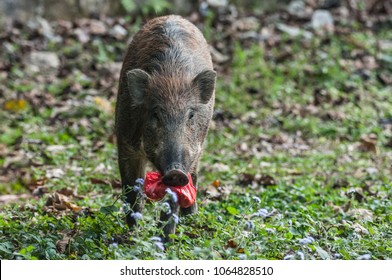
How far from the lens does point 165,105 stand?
620 centimetres

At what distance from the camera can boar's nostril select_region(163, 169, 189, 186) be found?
18.0 ft

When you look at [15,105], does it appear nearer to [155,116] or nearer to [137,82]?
[137,82]

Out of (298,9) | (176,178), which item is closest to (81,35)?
(298,9)

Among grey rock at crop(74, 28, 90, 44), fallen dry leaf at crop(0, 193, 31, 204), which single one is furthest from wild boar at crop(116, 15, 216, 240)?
grey rock at crop(74, 28, 90, 44)

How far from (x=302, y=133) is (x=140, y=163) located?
443cm

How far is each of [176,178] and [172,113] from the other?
76cm

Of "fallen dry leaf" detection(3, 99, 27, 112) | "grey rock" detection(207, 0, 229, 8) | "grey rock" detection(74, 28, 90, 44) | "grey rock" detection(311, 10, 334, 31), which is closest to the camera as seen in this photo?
"fallen dry leaf" detection(3, 99, 27, 112)

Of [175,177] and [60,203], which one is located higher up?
[175,177]

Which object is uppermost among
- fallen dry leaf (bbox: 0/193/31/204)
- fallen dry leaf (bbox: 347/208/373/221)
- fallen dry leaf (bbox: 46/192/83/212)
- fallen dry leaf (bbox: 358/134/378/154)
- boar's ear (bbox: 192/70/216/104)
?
boar's ear (bbox: 192/70/216/104)

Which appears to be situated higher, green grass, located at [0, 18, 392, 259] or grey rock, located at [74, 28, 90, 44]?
green grass, located at [0, 18, 392, 259]

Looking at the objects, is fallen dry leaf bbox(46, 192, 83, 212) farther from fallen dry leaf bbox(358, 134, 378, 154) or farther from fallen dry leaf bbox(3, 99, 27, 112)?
fallen dry leaf bbox(358, 134, 378, 154)

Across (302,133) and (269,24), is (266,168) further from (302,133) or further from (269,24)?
(269,24)

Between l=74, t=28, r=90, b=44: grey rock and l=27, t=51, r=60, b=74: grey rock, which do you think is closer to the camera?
l=27, t=51, r=60, b=74: grey rock

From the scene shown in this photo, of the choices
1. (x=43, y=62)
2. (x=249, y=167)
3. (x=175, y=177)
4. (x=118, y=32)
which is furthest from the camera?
(x=118, y=32)
